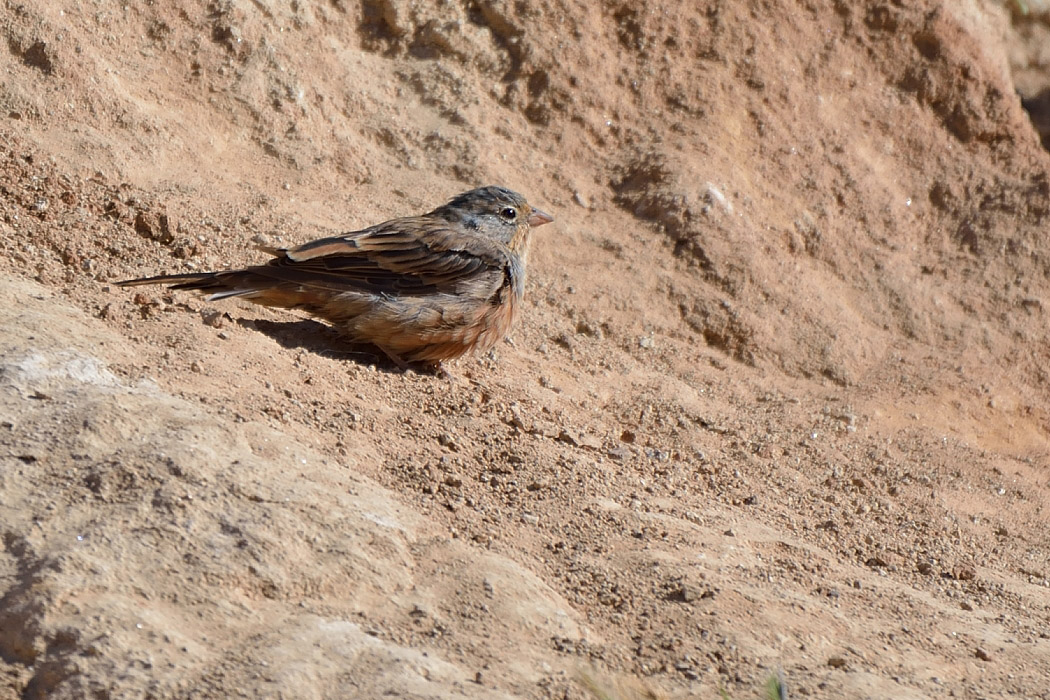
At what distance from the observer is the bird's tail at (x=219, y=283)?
247 inches

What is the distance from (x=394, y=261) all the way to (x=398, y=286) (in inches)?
6.2

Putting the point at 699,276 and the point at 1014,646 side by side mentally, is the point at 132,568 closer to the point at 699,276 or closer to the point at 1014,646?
the point at 1014,646

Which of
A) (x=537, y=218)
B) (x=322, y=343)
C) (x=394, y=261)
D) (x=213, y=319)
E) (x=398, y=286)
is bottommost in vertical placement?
(x=322, y=343)

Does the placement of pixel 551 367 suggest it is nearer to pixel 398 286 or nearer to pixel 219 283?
pixel 398 286

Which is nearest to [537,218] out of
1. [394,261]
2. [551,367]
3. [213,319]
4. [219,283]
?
[551,367]

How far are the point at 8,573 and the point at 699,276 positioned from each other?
6075 mm

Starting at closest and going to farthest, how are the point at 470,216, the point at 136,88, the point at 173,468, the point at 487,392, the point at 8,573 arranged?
the point at 8,573, the point at 173,468, the point at 487,392, the point at 470,216, the point at 136,88

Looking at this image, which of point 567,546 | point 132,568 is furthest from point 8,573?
point 567,546

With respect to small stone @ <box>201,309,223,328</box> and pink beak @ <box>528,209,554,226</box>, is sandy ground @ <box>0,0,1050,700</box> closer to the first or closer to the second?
small stone @ <box>201,309,223,328</box>

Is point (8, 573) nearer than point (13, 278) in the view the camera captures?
Yes

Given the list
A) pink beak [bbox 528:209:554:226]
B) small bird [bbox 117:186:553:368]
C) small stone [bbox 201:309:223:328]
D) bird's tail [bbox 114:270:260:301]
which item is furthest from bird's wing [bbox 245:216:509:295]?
pink beak [bbox 528:209:554:226]

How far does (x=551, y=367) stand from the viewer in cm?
758

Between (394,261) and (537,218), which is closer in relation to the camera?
(394,261)

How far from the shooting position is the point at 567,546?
193 inches
